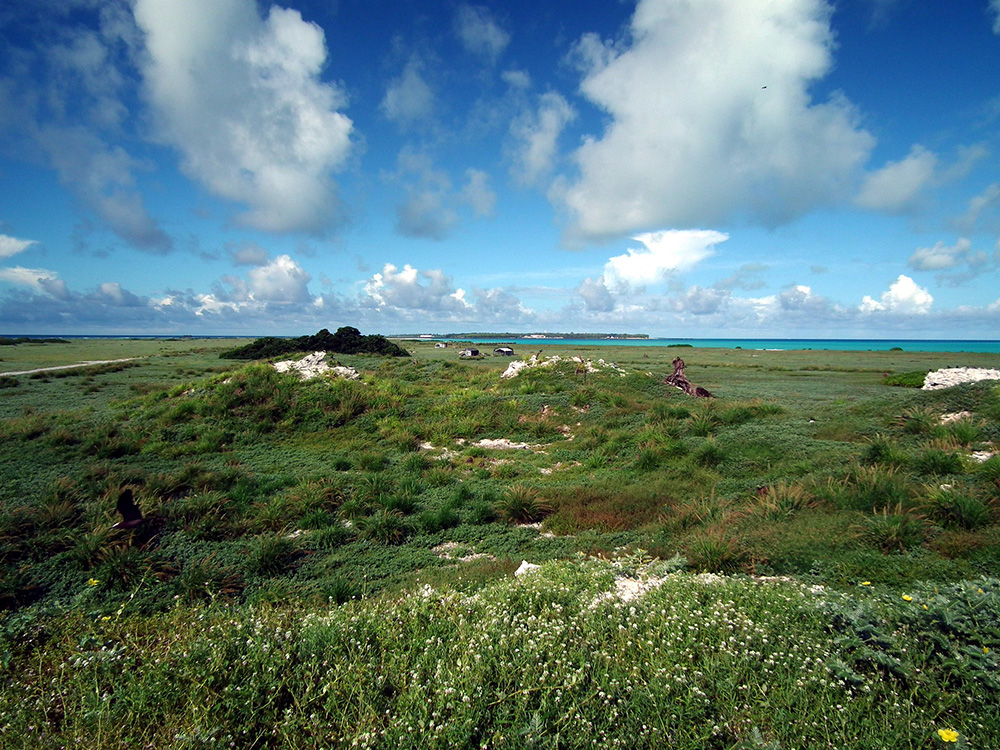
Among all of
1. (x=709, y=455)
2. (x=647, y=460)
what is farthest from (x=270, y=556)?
(x=709, y=455)

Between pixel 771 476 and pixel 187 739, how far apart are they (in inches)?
417

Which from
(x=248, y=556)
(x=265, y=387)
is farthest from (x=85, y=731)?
(x=265, y=387)

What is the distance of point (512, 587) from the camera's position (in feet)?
16.3

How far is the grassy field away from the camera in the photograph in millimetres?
3129

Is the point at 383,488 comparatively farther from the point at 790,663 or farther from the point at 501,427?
the point at 790,663

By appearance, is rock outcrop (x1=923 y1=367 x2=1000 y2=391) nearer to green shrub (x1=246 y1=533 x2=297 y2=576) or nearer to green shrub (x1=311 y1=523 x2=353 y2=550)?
green shrub (x1=311 y1=523 x2=353 y2=550)

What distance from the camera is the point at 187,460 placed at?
480 inches

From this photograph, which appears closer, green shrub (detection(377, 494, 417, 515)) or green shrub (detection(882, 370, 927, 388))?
green shrub (detection(377, 494, 417, 515))

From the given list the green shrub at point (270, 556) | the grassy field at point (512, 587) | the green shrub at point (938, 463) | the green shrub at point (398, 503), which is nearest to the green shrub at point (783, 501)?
the grassy field at point (512, 587)

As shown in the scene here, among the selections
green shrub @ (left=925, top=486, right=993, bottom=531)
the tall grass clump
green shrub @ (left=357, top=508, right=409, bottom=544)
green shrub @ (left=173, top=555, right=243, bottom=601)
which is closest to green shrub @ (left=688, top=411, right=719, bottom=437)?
the tall grass clump

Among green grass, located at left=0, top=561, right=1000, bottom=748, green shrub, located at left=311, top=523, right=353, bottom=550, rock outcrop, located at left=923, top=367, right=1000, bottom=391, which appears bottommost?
green shrub, located at left=311, top=523, right=353, bottom=550

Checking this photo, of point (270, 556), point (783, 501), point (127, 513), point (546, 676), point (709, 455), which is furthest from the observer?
point (709, 455)

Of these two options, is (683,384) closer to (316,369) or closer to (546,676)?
(316,369)

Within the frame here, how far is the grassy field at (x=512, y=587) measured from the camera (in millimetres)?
3129
